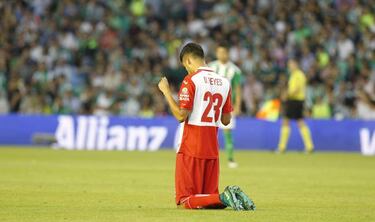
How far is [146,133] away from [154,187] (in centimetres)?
1407

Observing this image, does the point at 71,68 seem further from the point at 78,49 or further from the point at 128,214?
the point at 128,214

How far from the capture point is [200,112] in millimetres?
11930

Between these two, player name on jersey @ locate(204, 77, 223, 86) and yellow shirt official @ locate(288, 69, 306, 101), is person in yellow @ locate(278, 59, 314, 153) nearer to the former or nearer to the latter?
yellow shirt official @ locate(288, 69, 306, 101)

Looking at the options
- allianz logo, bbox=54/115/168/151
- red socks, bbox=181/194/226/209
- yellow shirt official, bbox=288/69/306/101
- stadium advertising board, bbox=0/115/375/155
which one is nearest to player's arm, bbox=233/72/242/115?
yellow shirt official, bbox=288/69/306/101

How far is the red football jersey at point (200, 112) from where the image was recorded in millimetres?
11859

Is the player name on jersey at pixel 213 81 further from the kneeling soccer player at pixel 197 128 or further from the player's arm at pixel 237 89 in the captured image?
the player's arm at pixel 237 89

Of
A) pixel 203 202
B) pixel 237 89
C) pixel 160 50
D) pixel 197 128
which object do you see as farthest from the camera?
pixel 160 50

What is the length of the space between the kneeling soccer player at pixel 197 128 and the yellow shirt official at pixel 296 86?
53.0ft

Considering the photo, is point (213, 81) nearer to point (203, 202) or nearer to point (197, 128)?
point (197, 128)

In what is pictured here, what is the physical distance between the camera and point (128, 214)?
36.0ft

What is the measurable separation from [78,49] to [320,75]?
8.11 meters

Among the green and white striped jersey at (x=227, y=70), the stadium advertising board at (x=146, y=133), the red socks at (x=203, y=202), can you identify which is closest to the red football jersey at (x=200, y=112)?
the red socks at (x=203, y=202)

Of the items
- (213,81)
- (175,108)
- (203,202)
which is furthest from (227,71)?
(203,202)

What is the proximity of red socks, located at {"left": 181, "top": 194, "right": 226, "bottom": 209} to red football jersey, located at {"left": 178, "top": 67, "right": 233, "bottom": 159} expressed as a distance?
1.69 ft
